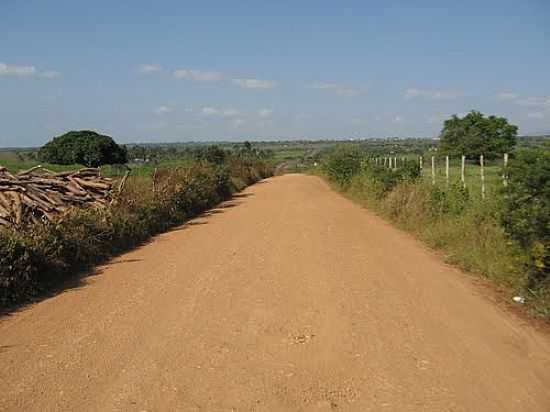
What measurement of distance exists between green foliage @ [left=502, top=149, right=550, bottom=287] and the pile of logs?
25.6ft

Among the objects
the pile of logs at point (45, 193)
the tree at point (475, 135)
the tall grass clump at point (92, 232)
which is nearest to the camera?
the tall grass clump at point (92, 232)

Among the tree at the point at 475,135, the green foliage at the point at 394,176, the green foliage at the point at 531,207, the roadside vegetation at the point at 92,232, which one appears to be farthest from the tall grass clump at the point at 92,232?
the tree at the point at 475,135

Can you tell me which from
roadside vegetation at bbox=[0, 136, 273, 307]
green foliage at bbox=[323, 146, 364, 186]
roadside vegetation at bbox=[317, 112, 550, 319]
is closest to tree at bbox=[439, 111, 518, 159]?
green foliage at bbox=[323, 146, 364, 186]

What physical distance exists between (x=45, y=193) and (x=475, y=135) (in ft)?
181

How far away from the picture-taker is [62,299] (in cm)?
866

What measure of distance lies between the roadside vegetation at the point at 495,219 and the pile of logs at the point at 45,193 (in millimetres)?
7705

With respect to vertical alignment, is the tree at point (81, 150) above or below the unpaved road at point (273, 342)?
above

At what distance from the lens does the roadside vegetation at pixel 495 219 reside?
8.29 m

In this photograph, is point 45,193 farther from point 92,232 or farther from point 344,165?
point 344,165

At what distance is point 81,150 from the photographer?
4278 centimetres

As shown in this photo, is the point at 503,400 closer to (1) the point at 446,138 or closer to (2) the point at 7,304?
(2) the point at 7,304

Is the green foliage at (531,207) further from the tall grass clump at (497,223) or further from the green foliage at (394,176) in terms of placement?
the green foliage at (394,176)

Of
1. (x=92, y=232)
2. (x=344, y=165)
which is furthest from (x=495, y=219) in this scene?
(x=344, y=165)

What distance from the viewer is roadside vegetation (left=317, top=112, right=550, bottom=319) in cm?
829
